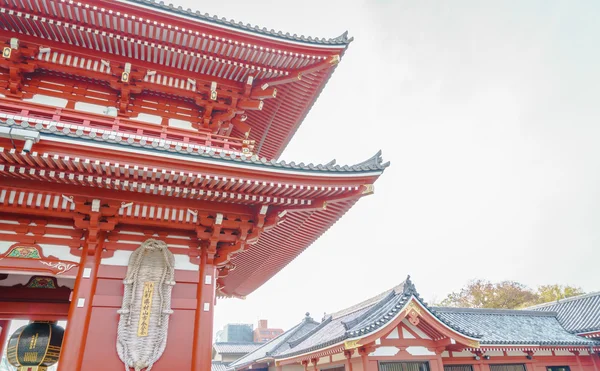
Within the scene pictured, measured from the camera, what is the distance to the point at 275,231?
391 inches

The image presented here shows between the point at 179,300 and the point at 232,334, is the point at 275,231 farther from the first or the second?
the point at 232,334

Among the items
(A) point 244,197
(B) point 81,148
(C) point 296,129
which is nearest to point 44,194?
(B) point 81,148

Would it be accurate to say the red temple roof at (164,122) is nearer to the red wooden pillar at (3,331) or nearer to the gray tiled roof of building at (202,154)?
the gray tiled roof of building at (202,154)

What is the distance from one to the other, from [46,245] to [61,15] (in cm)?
484

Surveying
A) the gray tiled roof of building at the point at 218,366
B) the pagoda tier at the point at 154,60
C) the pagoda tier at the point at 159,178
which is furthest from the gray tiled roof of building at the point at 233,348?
the pagoda tier at the point at 154,60

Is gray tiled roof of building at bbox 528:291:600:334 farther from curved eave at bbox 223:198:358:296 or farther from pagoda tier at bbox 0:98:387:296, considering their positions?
pagoda tier at bbox 0:98:387:296

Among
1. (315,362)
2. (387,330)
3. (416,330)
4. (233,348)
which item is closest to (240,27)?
(387,330)

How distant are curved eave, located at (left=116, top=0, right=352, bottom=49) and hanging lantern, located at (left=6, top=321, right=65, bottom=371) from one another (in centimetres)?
721

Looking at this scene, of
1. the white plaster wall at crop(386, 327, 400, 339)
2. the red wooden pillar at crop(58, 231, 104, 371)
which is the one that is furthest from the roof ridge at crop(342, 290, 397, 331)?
the red wooden pillar at crop(58, 231, 104, 371)

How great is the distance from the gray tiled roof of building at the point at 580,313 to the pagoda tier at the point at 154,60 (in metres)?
20.9

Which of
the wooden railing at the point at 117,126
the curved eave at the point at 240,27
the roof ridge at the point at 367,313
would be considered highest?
the curved eave at the point at 240,27

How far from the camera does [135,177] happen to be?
21.6 ft

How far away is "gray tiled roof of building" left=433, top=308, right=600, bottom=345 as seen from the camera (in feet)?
58.7

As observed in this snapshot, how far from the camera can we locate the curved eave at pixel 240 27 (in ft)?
26.1
